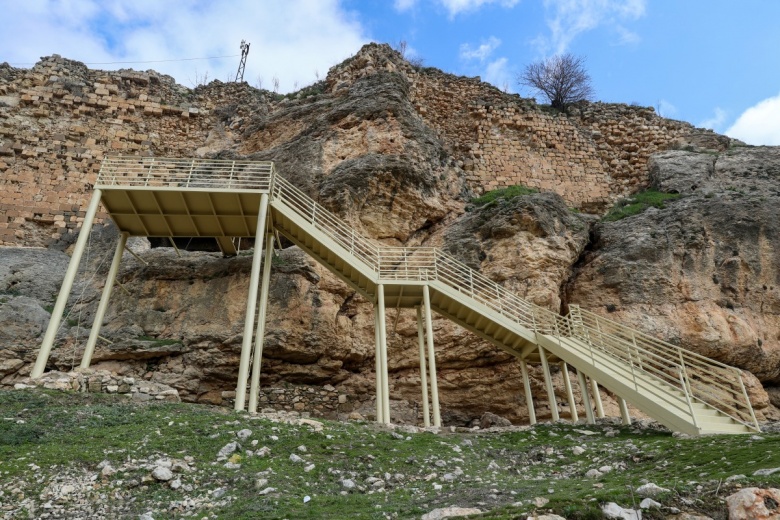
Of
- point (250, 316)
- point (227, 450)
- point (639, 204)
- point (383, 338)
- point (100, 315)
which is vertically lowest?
point (227, 450)

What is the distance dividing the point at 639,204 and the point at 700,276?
3.53m

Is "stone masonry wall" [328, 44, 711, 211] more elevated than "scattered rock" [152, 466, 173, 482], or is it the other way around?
"stone masonry wall" [328, 44, 711, 211]

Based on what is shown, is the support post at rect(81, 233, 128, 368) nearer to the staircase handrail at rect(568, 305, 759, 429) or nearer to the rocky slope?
the rocky slope

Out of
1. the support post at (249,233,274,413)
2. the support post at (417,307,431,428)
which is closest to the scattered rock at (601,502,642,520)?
the support post at (417,307,431,428)

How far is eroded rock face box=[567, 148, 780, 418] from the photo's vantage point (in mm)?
14852

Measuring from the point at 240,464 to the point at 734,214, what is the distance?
16.0 m

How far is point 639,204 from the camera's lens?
18234 millimetres

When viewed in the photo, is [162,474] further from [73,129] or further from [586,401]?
[73,129]

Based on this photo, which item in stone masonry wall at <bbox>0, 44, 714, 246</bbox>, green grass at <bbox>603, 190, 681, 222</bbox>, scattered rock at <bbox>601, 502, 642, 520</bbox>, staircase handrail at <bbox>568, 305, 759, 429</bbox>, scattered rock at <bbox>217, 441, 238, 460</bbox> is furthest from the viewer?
stone masonry wall at <bbox>0, 44, 714, 246</bbox>

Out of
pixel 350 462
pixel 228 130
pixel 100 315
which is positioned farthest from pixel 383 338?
pixel 228 130

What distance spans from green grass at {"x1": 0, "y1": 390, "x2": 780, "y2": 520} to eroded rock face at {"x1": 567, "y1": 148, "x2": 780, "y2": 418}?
279 inches

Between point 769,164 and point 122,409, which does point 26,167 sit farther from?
point 769,164

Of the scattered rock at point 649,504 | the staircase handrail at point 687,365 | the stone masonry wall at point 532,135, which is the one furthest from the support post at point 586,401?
the stone masonry wall at point 532,135

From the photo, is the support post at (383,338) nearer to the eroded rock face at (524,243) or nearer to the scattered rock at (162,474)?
the eroded rock face at (524,243)
